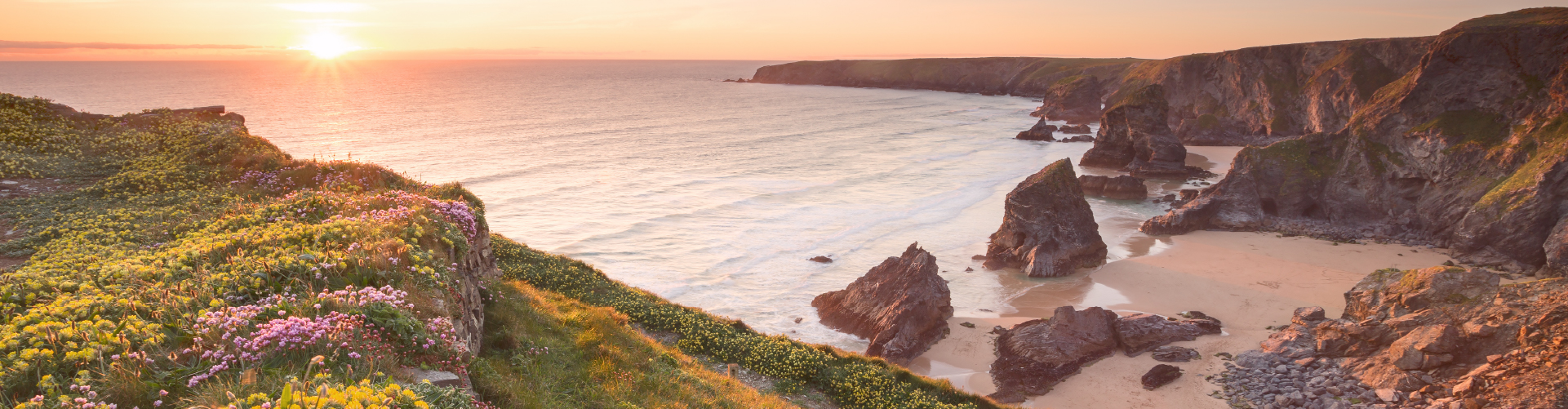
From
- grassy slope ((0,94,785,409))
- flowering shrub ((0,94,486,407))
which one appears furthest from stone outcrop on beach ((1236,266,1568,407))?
flowering shrub ((0,94,486,407))

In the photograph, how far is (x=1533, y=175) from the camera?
3231 cm

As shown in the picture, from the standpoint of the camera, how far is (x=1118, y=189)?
51.4 metres

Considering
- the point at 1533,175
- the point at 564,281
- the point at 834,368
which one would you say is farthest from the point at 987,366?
the point at 1533,175

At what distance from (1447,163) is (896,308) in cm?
3480

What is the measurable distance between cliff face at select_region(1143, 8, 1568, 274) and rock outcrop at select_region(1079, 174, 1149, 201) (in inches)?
260

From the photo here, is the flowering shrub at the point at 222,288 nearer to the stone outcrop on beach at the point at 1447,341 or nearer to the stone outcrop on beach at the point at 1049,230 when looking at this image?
the stone outcrop on beach at the point at 1447,341

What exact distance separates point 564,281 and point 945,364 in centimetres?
1427

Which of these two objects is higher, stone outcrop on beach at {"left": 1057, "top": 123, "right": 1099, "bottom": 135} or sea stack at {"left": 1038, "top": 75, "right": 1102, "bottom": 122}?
sea stack at {"left": 1038, "top": 75, "right": 1102, "bottom": 122}

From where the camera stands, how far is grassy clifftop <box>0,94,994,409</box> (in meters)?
7.34

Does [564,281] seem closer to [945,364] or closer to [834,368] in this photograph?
[834,368]

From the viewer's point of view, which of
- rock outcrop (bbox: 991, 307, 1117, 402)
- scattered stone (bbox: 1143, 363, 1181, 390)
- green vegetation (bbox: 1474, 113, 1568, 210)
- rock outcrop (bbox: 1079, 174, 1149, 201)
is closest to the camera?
scattered stone (bbox: 1143, 363, 1181, 390)

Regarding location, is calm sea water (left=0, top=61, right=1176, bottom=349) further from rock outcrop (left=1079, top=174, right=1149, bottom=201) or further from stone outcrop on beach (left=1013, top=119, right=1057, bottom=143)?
stone outcrop on beach (left=1013, top=119, right=1057, bottom=143)

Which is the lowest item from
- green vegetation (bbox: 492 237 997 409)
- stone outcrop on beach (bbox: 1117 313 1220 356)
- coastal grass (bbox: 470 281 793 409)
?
stone outcrop on beach (bbox: 1117 313 1220 356)

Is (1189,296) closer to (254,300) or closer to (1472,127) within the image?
(1472,127)
